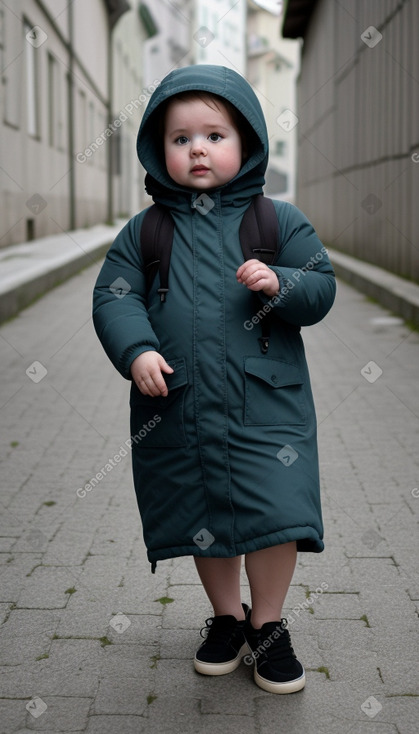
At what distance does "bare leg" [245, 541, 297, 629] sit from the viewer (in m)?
3.04

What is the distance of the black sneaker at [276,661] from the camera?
3.06 metres

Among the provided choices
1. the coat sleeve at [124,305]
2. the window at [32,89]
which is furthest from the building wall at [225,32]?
the coat sleeve at [124,305]

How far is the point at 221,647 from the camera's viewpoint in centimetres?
320

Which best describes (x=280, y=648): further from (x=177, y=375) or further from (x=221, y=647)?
(x=177, y=375)

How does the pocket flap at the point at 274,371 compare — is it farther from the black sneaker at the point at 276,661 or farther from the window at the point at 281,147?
the window at the point at 281,147

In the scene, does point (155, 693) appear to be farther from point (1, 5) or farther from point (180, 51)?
point (180, 51)

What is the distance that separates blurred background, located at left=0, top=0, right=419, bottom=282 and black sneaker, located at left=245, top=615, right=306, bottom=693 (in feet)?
18.0

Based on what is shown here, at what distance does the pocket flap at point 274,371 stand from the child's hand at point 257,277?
0.20 meters

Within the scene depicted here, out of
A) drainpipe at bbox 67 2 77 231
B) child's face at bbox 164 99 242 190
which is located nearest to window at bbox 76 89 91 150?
drainpipe at bbox 67 2 77 231

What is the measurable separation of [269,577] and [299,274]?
85 cm

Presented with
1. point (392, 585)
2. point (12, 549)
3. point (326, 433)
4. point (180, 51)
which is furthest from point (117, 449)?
point (180, 51)

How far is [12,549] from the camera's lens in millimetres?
4336

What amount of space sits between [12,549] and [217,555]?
1611 millimetres

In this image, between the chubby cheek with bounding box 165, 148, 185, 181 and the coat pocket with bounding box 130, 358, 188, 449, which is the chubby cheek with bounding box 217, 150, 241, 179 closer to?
the chubby cheek with bounding box 165, 148, 185, 181
